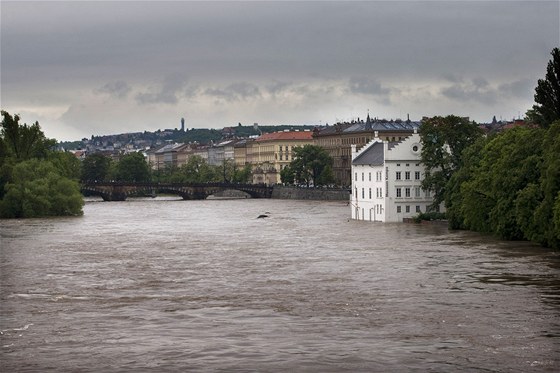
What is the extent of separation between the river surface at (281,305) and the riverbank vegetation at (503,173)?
1.55 metres

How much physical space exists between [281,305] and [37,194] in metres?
65.5

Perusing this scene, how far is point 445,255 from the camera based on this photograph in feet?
186

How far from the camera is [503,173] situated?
65625mm

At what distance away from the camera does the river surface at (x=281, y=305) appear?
30125 millimetres

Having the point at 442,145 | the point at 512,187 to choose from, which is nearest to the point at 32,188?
the point at 442,145

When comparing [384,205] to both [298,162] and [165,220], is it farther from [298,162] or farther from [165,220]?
[298,162]

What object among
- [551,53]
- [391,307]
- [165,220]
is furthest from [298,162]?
[391,307]

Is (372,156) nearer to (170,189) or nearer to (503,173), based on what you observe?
(503,173)

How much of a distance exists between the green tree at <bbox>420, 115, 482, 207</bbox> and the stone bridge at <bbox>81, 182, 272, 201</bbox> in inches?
3074

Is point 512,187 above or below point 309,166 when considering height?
below

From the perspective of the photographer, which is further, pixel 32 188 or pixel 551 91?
pixel 32 188

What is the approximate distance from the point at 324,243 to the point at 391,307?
29.1 meters

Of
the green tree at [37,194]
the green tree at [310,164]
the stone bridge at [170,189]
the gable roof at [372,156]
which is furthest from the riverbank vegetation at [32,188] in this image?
the green tree at [310,164]

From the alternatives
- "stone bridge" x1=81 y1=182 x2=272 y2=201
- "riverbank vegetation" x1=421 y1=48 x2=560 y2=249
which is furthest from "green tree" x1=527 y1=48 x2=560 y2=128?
"stone bridge" x1=81 y1=182 x2=272 y2=201
